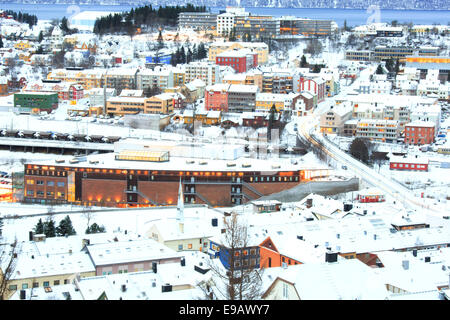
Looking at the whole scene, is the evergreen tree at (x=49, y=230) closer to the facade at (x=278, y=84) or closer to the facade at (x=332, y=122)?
the facade at (x=332, y=122)

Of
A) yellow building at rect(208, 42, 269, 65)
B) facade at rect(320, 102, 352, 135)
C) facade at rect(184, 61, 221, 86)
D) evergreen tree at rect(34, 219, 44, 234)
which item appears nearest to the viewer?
evergreen tree at rect(34, 219, 44, 234)

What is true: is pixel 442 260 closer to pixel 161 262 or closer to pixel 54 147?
pixel 161 262

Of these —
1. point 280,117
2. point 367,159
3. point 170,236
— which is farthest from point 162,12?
point 170,236

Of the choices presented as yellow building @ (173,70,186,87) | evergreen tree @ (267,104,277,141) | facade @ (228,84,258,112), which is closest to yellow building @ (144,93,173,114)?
facade @ (228,84,258,112)

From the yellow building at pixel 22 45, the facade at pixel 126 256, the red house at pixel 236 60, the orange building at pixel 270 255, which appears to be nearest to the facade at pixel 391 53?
the red house at pixel 236 60

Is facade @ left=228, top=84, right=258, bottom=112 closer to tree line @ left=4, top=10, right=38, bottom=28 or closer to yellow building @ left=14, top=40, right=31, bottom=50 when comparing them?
yellow building @ left=14, top=40, right=31, bottom=50

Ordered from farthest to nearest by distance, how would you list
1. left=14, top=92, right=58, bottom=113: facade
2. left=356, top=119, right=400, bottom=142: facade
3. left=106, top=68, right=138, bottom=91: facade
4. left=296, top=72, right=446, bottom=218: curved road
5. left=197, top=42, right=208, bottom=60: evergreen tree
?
left=197, top=42, right=208, bottom=60: evergreen tree, left=106, top=68, right=138, bottom=91: facade, left=14, top=92, right=58, bottom=113: facade, left=356, top=119, right=400, bottom=142: facade, left=296, top=72, right=446, bottom=218: curved road
